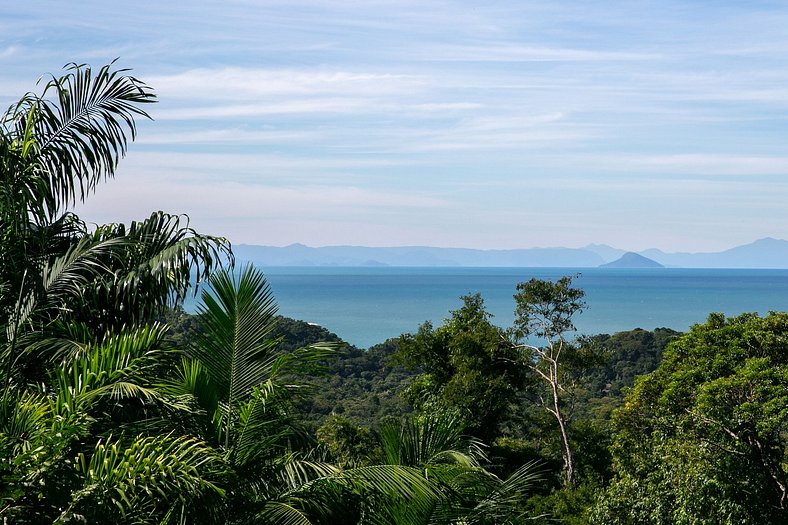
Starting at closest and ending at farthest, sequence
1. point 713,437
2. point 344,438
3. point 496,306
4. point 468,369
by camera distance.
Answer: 1. point 713,437
2. point 468,369
3. point 344,438
4. point 496,306

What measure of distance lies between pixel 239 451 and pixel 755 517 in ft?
30.6

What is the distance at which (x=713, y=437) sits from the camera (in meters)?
12.5

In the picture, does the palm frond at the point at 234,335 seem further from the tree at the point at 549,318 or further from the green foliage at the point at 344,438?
the green foliage at the point at 344,438

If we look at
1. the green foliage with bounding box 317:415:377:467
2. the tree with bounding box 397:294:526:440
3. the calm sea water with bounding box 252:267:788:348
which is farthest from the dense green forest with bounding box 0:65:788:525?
the calm sea water with bounding box 252:267:788:348

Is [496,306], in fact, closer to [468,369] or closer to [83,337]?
[468,369]

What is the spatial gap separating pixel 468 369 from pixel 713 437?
26.9 feet

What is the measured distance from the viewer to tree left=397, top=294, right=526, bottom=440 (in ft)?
65.2

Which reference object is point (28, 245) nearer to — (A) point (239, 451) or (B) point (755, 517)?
(A) point (239, 451)

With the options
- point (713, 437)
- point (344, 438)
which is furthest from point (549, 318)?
point (713, 437)

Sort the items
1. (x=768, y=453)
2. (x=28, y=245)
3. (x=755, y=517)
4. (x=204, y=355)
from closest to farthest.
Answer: (x=204, y=355) → (x=28, y=245) → (x=755, y=517) → (x=768, y=453)

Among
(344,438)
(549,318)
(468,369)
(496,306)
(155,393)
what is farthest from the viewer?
(496,306)

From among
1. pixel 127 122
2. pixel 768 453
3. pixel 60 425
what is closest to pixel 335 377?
pixel 768 453

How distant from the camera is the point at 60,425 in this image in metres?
3.91

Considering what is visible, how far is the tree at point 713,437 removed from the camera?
11641 mm
